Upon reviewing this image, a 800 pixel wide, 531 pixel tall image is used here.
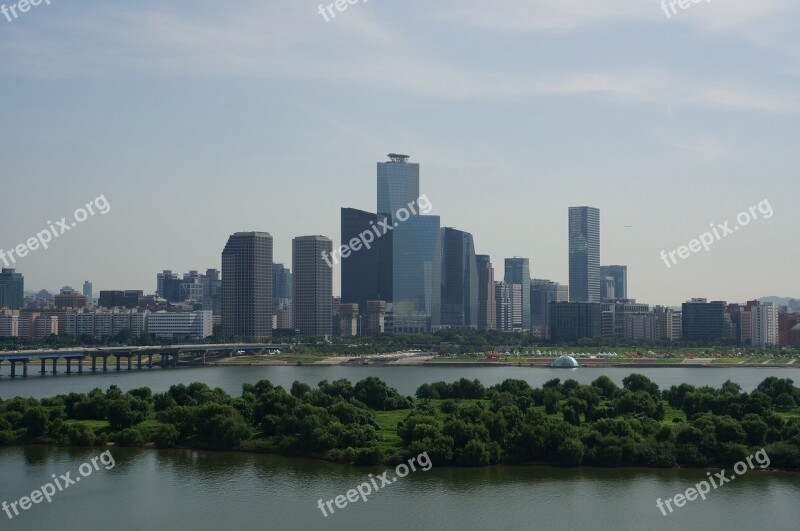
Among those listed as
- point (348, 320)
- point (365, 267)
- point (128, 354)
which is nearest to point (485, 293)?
point (365, 267)

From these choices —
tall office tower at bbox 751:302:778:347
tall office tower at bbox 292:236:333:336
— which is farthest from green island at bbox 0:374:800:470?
tall office tower at bbox 292:236:333:336

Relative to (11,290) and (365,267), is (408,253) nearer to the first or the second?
(365,267)

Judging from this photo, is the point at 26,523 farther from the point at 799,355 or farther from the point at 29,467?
the point at 799,355

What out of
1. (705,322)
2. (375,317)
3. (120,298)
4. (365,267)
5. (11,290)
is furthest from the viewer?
(120,298)

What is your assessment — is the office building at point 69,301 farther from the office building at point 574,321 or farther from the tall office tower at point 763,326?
the tall office tower at point 763,326

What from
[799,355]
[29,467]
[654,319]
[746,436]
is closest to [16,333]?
[654,319]

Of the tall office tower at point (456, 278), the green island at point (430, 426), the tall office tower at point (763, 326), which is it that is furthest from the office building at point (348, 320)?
the green island at point (430, 426)
